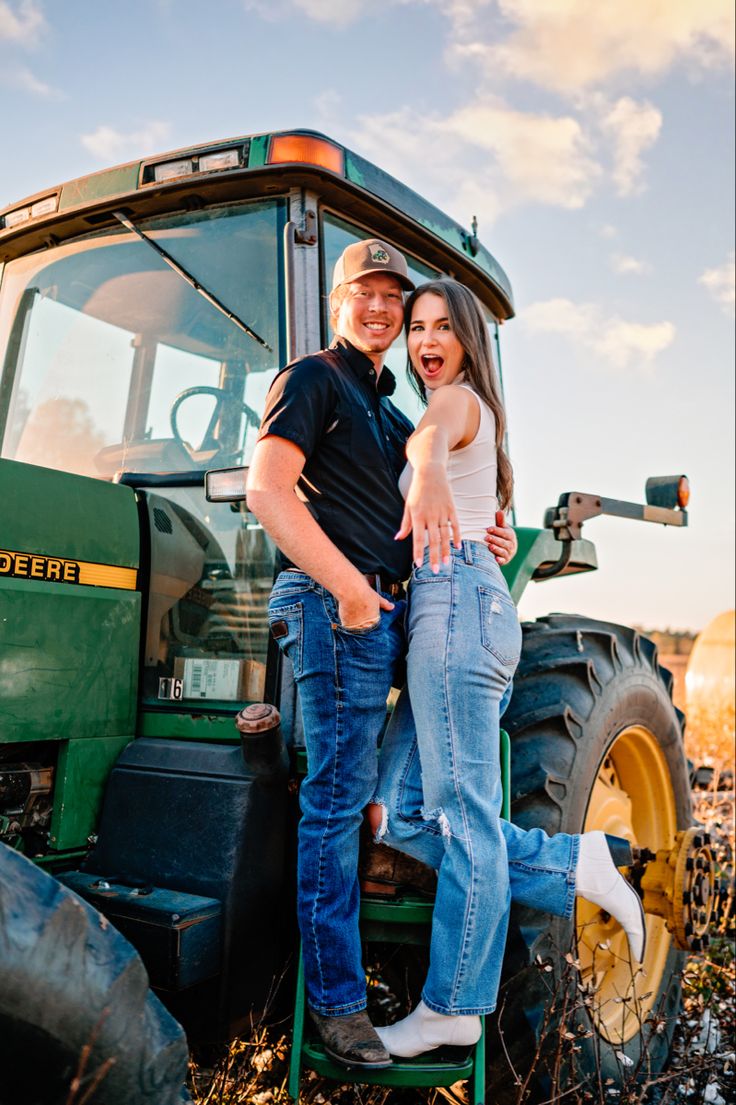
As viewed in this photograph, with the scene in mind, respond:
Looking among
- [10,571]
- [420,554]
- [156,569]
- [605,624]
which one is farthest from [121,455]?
[605,624]

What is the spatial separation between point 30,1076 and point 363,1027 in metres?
0.85

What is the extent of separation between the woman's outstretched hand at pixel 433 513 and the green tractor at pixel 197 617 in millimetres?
662

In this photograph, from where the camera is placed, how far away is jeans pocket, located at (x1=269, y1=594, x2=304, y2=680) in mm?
2240

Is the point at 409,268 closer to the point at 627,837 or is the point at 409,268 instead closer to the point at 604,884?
the point at 604,884

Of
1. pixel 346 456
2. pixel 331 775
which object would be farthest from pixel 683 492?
pixel 331 775

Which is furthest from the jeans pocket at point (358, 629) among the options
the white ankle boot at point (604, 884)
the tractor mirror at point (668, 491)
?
the tractor mirror at point (668, 491)

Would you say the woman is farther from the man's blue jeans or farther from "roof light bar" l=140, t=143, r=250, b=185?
"roof light bar" l=140, t=143, r=250, b=185

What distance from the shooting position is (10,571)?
2.48 meters

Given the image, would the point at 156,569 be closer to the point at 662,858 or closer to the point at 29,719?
the point at 29,719

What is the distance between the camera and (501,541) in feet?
7.75

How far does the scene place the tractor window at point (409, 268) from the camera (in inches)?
110

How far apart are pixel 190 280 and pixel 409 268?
692mm

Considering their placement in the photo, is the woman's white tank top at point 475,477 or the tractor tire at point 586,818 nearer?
the woman's white tank top at point 475,477

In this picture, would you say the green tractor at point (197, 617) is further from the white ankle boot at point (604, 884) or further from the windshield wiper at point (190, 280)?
the white ankle boot at point (604, 884)
